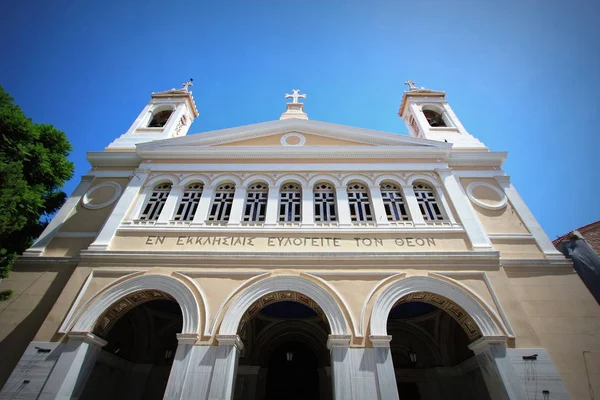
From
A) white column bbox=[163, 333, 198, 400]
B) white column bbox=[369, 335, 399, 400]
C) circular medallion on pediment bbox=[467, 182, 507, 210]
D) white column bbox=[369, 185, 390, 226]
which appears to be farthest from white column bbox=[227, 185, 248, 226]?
circular medallion on pediment bbox=[467, 182, 507, 210]

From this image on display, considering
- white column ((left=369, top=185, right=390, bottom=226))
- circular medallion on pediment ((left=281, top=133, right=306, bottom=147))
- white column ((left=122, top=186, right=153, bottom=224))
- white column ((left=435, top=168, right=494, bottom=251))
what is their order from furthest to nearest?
1. circular medallion on pediment ((left=281, top=133, right=306, bottom=147))
2. white column ((left=122, top=186, right=153, bottom=224))
3. white column ((left=369, top=185, right=390, bottom=226))
4. white column ((left=435, top=168, right=494, bottom=251))

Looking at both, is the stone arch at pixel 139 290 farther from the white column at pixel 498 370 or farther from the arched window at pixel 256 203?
the white column at pixel 498 370

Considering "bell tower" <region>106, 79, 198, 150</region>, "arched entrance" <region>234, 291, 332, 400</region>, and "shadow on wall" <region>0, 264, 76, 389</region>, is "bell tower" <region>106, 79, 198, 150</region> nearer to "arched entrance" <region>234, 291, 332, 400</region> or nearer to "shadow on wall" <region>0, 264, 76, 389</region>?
"shadow on wall" <region>0, 264, 76, 389</region>

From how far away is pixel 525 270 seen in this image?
27.1 ft

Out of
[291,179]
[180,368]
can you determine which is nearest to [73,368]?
[180,368]

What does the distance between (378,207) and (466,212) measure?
2665mm

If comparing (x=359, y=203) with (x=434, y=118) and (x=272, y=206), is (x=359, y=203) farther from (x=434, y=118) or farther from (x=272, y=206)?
(x=434, y=118)

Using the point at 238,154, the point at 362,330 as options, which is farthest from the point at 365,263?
the point at 238,154

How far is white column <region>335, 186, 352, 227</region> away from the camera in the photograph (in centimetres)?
911

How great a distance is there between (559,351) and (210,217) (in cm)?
962

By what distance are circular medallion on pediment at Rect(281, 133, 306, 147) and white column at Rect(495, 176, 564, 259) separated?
7172mm

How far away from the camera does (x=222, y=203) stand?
32.8 feet

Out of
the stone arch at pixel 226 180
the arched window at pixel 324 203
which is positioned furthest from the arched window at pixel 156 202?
the arched window at pixel 324 203

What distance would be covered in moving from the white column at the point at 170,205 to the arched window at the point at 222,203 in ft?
3.86
